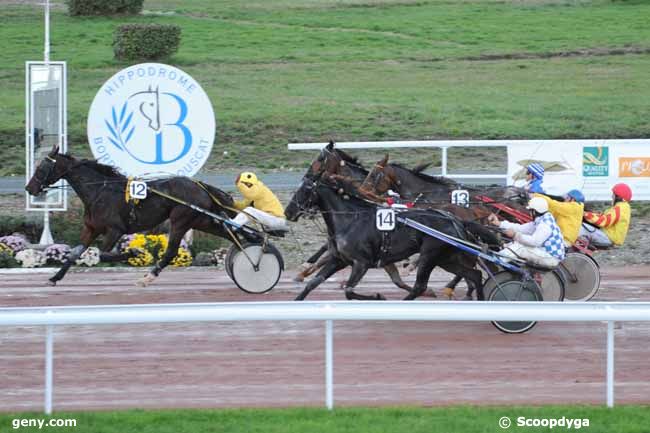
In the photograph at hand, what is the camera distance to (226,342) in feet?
31.6

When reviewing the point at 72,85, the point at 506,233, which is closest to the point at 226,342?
the point at 506,233

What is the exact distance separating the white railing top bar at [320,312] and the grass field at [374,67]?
15299mm

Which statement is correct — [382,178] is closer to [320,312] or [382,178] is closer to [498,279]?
[498,279]

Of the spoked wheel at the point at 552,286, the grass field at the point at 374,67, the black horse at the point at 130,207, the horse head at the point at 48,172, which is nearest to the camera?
the spoked wheel at the point at 552,286

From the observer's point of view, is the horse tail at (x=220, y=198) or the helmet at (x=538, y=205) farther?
the horse tail at (x=220, y=198)

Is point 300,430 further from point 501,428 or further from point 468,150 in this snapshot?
point 468,150

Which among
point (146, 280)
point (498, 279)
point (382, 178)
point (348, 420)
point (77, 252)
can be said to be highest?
point (382, 178)

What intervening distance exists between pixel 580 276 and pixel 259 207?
11.8 ft

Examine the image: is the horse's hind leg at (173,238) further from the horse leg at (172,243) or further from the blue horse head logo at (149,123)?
the blue horse head logo at (149,123)

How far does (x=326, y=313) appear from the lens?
9.38 meters

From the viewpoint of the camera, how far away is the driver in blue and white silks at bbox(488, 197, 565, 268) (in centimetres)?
1230

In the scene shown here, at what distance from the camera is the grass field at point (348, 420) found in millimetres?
8641

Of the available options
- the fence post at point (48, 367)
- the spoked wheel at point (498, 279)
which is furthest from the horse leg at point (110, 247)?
the fence post at point (48, 367)

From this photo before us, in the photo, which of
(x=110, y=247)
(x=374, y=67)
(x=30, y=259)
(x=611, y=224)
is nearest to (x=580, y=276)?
(x=611, y=224)
